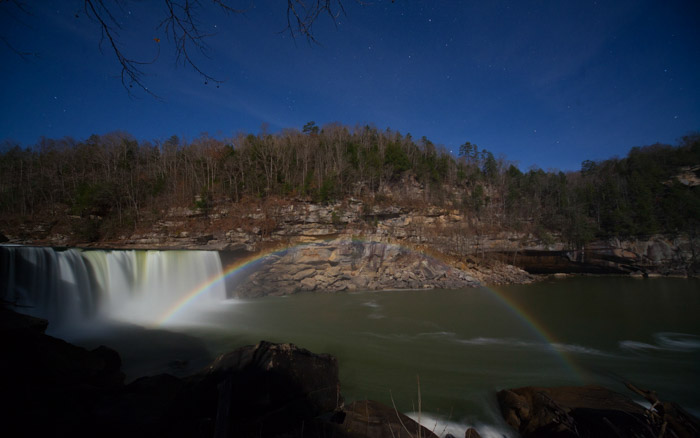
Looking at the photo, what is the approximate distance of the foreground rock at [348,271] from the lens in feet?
69.3

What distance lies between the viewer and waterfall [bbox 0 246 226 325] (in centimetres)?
1001

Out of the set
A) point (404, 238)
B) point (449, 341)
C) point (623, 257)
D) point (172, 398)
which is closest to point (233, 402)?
point (172, 398)

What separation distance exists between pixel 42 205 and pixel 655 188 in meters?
71.7

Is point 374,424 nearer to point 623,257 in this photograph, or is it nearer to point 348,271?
point 348,271

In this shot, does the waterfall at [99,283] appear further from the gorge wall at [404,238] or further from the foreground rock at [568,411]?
the foreground rock at [568,411]

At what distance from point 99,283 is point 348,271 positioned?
15764mm

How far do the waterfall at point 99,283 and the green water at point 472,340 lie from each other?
2675 millimetres

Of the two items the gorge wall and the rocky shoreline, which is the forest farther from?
the rocky shoreline

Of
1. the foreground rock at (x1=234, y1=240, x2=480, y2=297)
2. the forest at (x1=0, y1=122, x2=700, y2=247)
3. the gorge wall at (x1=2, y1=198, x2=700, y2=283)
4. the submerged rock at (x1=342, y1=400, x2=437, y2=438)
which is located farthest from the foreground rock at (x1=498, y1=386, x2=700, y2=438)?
the forest at (x1=0, y1=122, x2=700, y2=247)

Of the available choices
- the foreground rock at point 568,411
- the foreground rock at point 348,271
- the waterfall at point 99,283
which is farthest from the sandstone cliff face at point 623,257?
the waterfall at point 99,283

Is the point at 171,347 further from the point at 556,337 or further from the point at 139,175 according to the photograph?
the point at 139,175

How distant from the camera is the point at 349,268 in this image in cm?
2298

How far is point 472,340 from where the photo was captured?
10156 mm

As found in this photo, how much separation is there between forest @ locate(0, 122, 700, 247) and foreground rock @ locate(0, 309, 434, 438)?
72.4 ft
